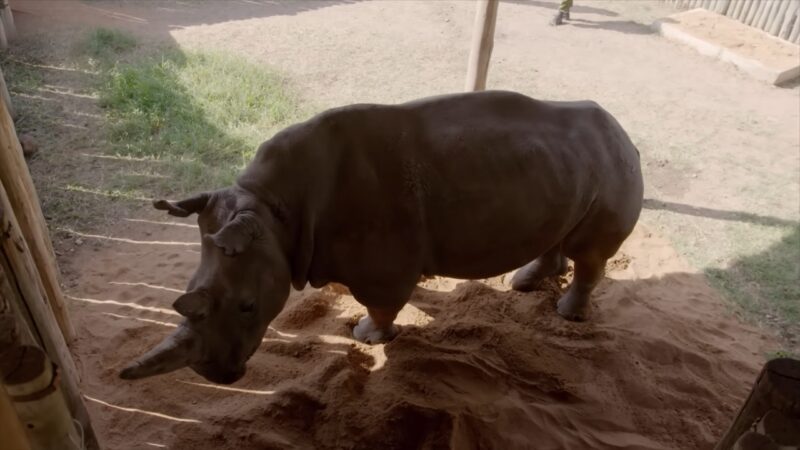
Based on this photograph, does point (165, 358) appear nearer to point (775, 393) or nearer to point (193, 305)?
point (193, 305)

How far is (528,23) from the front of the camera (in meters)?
12.0

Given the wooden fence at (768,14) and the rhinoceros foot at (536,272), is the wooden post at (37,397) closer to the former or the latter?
the rhinoceros foot at (536,272)

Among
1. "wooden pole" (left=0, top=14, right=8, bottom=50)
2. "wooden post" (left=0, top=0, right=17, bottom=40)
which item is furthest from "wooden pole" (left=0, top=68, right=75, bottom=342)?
"wooden post" (left=0, top=0, right=17, bottom=40)

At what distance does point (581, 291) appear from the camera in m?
4.64

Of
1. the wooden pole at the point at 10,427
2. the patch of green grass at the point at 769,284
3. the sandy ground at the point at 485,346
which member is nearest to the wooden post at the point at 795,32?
the sandy ground at the point at 485,346

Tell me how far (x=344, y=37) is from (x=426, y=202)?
24.5 ft

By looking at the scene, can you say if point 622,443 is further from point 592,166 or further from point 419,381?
point 592,166

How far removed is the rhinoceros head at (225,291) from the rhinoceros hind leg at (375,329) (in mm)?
1098

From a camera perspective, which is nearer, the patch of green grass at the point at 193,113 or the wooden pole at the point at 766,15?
the patch of green grass at the point at 193,113

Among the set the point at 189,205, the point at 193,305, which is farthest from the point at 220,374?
the point at 189,205

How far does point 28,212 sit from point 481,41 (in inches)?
178

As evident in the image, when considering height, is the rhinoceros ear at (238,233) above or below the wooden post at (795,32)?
above

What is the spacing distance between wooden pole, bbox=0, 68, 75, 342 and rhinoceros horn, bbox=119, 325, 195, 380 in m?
1.49

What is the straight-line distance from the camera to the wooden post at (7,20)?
27.0ft
